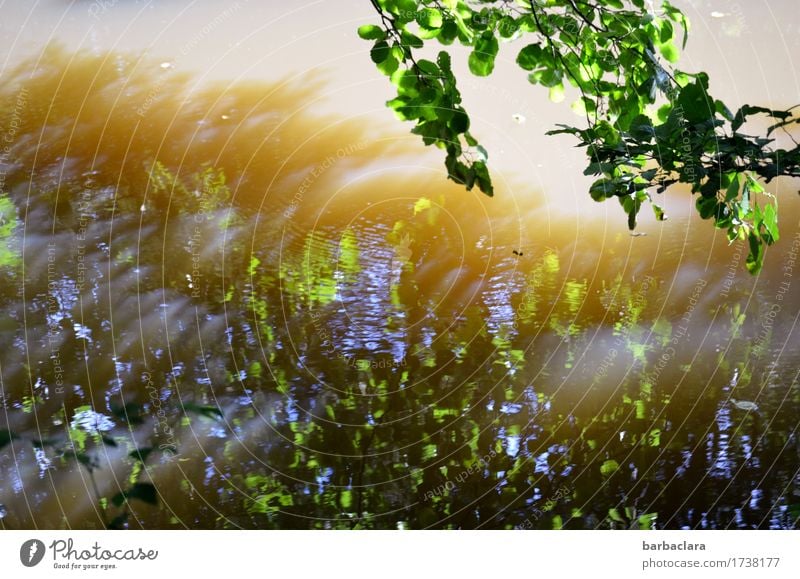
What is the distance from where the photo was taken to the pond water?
0.87m

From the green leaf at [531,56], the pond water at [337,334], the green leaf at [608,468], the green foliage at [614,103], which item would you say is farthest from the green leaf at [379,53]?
the green leaf at [608,468]

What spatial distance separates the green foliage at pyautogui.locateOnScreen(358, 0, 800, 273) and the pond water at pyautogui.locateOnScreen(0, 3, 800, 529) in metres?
0.27

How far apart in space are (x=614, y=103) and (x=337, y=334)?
416 millimetres

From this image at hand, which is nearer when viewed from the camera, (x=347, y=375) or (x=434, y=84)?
(x=434, y=84)

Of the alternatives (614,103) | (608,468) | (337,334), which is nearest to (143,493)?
(337,334)

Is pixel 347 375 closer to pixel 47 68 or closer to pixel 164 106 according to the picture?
pixel 164 106

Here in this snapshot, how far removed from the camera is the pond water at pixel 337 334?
87 centimetres

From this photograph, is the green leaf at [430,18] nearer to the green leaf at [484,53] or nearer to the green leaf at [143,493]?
the green leaf at [484,53]

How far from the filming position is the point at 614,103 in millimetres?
647

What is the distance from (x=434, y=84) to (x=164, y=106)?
0.47m

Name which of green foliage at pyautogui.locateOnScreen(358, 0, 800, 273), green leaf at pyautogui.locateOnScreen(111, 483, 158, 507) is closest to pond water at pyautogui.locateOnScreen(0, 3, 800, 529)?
green leaf at pyautogui.locateOnScreen(111, 483, 158, 507)

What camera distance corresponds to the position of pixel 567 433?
91 cm
